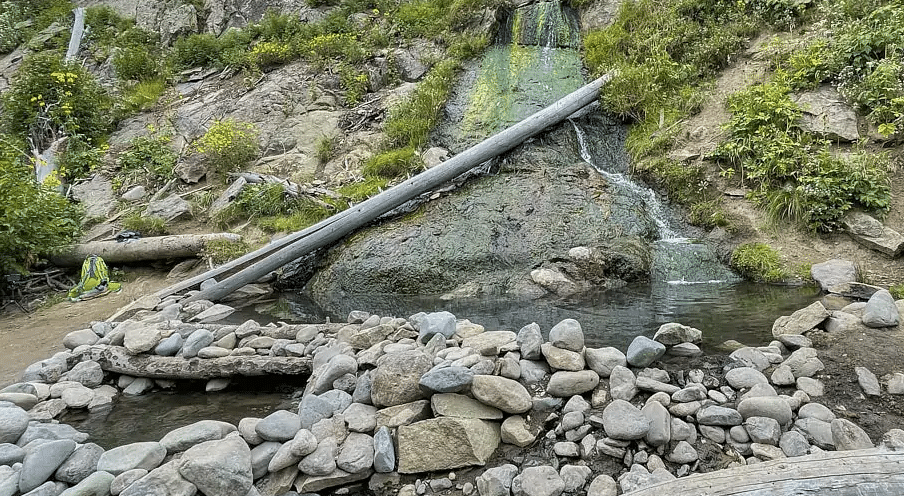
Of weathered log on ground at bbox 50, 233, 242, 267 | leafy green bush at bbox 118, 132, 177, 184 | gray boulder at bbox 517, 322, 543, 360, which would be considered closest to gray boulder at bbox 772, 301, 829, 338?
gray boulder at bbox 517, 322, 543, 360

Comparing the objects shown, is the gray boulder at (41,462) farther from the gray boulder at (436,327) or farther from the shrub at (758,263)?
the shrub at (758,263)

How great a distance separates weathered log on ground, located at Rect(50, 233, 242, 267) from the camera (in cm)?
718

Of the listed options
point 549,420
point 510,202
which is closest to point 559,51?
point 510,202

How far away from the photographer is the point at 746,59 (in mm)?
8555

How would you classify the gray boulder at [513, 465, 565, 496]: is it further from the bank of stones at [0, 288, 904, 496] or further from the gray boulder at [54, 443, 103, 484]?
the gray boulder at [54, 443, 103, 484]

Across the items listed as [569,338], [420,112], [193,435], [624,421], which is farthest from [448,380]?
[420,112]

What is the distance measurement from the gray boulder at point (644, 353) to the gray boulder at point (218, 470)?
2267 millimetres

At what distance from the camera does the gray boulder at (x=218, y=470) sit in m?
2.52

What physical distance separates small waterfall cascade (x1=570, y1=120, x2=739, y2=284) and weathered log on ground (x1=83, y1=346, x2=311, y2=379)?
13.9ft

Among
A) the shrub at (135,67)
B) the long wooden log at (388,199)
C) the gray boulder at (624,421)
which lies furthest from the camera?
the shrub at (135,67)

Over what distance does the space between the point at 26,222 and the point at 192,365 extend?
4.56 metres

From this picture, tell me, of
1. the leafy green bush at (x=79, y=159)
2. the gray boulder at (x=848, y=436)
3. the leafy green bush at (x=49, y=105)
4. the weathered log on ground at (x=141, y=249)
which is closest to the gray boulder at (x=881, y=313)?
the gray boulder at (x=848, y=436)

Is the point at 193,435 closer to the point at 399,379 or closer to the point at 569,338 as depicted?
the point at 399,379

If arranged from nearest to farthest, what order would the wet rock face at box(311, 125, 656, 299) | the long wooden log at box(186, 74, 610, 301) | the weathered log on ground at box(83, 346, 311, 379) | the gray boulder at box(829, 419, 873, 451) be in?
1. the gray boulder at box(829, 419, 873, 451)
2. the weathered log on ground at box(83, 346, 311, 379)
3. the wet rock face at box(311, 125, 656, 299)
4. the long wooden log at box(186, 74, 610, 301)
